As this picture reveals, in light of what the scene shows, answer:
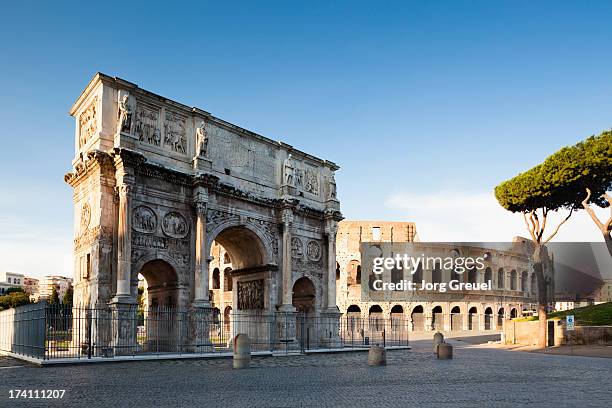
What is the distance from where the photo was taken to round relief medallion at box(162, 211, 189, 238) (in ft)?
74.1

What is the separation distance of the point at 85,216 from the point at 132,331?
4.89 m

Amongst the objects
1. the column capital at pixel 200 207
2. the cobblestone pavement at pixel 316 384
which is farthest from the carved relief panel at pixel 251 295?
the cobblestone pavement at pixel 316 384

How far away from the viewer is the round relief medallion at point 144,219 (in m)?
21.4

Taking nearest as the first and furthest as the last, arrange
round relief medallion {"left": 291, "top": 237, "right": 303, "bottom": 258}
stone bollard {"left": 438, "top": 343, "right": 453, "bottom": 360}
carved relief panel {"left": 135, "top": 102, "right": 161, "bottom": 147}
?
stone bollard {"left": 438, "top": 343, "right": 453, "bottom": 360} < carved relief panel {"left": 135, "top": 102, "right": 161, "bottom": 147} < round relief medallion {"left": 291, "top": 237, "right": 303, "bottom": 258}

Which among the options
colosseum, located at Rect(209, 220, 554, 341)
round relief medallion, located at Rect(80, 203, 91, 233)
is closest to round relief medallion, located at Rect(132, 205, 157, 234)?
round relief medallion, located at Rect(80, 203, 91, 233)

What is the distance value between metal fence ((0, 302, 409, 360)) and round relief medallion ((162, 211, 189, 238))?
2866 mm

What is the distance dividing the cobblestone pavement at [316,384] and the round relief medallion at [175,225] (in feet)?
19.0

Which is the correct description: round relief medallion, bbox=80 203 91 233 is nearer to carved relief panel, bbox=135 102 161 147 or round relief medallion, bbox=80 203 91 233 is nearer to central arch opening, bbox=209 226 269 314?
carved relief panel, bbox=135 102 161 147

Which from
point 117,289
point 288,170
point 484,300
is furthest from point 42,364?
point 484,300

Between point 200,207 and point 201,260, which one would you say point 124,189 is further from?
point 201,260

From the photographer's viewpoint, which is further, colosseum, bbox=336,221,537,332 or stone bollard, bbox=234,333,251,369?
colosseum, bbox=336,221,537,332

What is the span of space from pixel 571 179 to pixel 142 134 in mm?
21800

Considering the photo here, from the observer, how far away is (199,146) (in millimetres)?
23859

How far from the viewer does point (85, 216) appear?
21.8 metres
